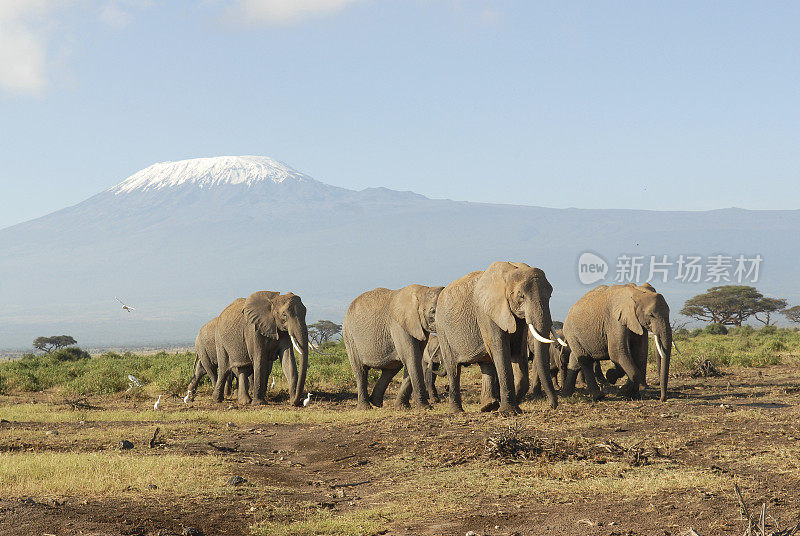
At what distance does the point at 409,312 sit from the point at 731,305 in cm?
7164

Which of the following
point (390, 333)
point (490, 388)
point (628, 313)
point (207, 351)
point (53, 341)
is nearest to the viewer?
point (490, 388)

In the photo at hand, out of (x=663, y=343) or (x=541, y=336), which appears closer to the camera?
(x=541, y=336)

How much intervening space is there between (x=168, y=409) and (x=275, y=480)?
10.9 m

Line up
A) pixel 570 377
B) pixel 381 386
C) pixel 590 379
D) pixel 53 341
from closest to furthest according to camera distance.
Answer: pixel 590 379 → pixel 381 386 → pixel 570 377 → pixel 53 341

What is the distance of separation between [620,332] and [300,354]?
721cm

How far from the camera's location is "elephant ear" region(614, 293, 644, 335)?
17.9m

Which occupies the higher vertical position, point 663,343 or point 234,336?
point 663,343

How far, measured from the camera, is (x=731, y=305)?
82.8 m

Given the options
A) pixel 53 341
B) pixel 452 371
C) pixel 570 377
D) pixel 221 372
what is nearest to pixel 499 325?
pixel 452 371

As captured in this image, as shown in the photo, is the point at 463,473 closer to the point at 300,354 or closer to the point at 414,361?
the point at 414,361

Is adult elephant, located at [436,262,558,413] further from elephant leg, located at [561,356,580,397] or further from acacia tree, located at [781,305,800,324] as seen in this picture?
acacia tree, located at [781,305,800,324]

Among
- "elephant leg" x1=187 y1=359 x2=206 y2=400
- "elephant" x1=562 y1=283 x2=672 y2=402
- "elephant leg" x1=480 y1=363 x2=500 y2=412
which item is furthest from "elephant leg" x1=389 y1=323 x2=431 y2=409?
"elephant leg" x1=187 y1=359 x2=206 y2=400

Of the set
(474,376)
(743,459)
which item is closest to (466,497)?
(743,459)

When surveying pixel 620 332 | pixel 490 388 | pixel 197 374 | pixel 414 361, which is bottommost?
pixel 197 374
